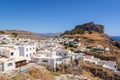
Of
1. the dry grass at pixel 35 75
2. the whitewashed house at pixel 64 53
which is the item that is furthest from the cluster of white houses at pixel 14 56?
the whitewashed house at pixel 64 53

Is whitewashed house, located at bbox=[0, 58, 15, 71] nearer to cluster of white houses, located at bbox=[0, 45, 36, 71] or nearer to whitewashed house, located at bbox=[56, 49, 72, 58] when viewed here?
cluster of white houses, located at bbox=[0, 45, 36, 71]

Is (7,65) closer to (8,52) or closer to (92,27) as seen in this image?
(8,52)

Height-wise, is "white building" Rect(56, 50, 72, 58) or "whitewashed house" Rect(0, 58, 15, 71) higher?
"white building" Rect(56, 50, 72, 58)

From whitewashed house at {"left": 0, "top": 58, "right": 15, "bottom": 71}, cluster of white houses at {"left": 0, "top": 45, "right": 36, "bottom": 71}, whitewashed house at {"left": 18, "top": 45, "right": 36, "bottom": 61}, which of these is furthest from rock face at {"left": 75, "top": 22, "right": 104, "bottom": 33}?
whitewashed house at {"left": 0, "top": 58, "right": 15, "bottom": 71}

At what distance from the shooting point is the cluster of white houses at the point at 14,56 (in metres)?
36.7

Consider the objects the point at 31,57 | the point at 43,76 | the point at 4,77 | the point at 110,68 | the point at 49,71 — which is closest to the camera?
the point at 4,77

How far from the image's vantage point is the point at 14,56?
43156 mm

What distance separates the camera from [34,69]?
3834 cm

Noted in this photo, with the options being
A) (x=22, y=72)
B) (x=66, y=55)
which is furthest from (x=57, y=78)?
(x=66, y=55)

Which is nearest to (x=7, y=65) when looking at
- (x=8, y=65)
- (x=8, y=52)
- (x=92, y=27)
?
(x=8, y=65)

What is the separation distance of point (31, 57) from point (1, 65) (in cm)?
1222

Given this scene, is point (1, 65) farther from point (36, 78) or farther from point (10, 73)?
point (36, 78)

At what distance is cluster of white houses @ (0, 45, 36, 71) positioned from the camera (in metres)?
36.7

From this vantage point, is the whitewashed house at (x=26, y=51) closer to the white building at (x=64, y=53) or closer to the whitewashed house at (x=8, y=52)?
the whitewashed house at (x=8, y=52)
